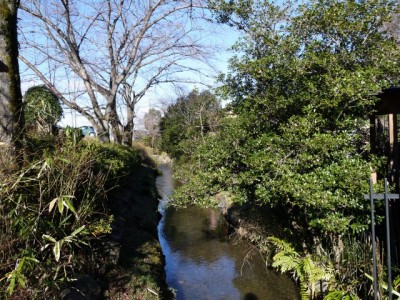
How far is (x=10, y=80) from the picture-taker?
198 inches

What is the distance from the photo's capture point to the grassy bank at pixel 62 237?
3695 millimetres

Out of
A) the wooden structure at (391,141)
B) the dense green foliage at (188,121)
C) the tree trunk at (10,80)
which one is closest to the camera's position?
the tree trunk at (10,80)

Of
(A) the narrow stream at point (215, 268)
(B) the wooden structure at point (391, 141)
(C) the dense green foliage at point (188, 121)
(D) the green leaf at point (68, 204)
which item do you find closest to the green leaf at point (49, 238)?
(D) the green leaf at point (68, 204)

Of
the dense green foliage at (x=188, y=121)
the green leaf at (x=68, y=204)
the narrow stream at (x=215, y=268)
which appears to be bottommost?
the narrow stream at (x=215, y=268)

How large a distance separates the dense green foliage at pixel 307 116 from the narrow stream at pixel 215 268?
132 cm

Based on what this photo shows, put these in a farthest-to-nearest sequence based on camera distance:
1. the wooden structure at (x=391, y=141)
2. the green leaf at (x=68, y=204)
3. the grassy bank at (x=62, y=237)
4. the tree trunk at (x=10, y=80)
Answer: the wooden structure at (x=391, y=141) → the tree trunk at (x=10, y=80) → the grassy bank at (x=62, y=237) → the green leaf at (x=68, y=204)

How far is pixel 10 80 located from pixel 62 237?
2363 mm

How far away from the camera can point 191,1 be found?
1153 cm

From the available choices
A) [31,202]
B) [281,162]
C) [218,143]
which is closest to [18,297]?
[31,202]

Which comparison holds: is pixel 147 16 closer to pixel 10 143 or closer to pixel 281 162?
pixel 281 162

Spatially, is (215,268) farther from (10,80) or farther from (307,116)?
(10,80)

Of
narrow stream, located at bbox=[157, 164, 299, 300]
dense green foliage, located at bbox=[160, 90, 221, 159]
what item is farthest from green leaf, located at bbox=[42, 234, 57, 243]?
dense green foliage, located at bbox=[160, 90, 221, 159]

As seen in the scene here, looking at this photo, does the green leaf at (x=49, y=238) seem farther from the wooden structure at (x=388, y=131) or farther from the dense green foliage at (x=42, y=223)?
the wooden structure at (x=388, y=131)

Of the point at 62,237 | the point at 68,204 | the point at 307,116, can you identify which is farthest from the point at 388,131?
the point at 62,237
